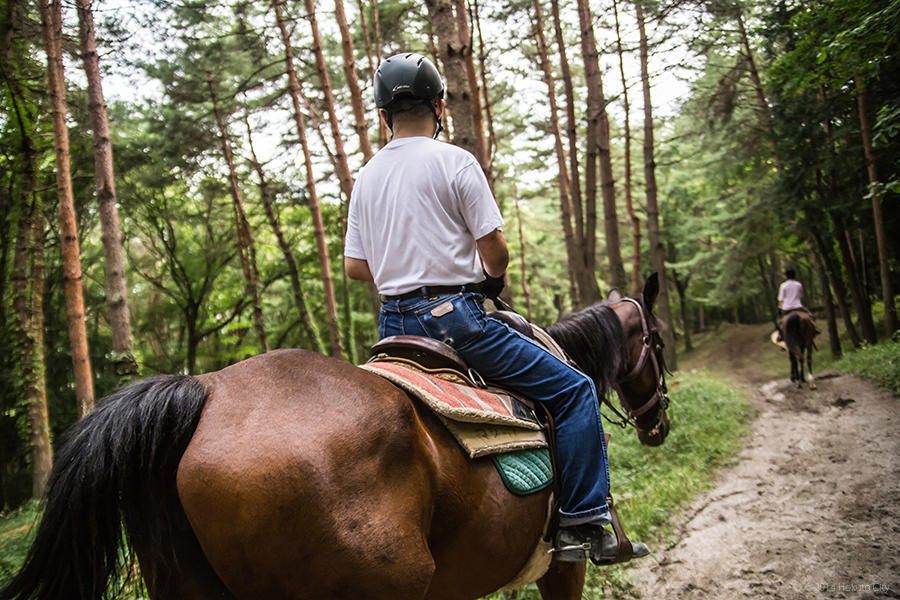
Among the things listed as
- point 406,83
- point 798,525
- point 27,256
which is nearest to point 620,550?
point 406,83

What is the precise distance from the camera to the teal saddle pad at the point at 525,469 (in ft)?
7.27

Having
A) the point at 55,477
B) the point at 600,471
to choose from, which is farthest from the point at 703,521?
the point at 55,477

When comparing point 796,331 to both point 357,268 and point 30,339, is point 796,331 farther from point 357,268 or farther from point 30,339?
point 30,339

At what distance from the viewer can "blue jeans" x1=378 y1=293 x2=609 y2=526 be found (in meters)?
2.46

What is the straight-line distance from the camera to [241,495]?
1521mm

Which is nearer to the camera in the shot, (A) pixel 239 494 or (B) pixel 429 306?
(A) pixel 239 494

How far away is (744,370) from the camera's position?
20188mm

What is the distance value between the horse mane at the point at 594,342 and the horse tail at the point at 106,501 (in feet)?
7.84

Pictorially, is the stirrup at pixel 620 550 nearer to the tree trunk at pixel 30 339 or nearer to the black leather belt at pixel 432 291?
the black leather belt at pixel 432 291

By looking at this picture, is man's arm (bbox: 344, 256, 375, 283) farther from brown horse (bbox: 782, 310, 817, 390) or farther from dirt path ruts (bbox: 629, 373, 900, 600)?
brown horse (bbox: 782, 310, 817, 390)

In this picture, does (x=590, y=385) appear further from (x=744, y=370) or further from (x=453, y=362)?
(x=744, y=370)

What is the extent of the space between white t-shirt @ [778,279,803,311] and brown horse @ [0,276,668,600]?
1356 centimetres

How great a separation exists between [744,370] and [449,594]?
21.2m

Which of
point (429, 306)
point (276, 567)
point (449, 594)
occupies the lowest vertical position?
point (449, 594)
